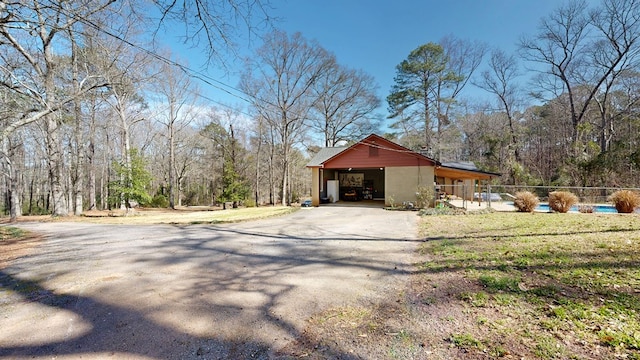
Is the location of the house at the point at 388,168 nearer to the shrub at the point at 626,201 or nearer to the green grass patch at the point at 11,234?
the shrub at the point at 626,201

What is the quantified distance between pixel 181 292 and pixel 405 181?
44.0ft

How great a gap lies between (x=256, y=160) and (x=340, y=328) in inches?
1087

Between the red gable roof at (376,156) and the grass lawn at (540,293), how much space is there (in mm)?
9008

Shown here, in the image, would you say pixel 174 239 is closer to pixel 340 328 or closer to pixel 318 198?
pixel 340 328

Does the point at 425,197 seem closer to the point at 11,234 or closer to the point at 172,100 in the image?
the point at 11,234

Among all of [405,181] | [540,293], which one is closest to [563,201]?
[405,181]

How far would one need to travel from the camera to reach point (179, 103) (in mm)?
22375

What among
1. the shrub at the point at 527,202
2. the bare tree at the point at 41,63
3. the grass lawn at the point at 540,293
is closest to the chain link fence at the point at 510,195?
the shrub at the point at 527,202

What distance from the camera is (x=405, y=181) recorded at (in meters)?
15.1

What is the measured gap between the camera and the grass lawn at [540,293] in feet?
7.58

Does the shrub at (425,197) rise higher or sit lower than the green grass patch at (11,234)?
higher

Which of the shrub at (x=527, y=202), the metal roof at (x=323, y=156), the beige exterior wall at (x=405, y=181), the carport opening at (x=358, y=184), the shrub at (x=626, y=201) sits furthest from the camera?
the carport opening at (x=358, y=184)

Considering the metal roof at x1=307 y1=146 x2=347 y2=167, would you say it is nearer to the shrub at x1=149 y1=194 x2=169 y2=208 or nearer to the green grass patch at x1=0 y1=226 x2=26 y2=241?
the green grass patch at x1=0 y1=226 x2=26 y2=241

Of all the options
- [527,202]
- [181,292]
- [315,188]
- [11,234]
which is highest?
[315,188]
